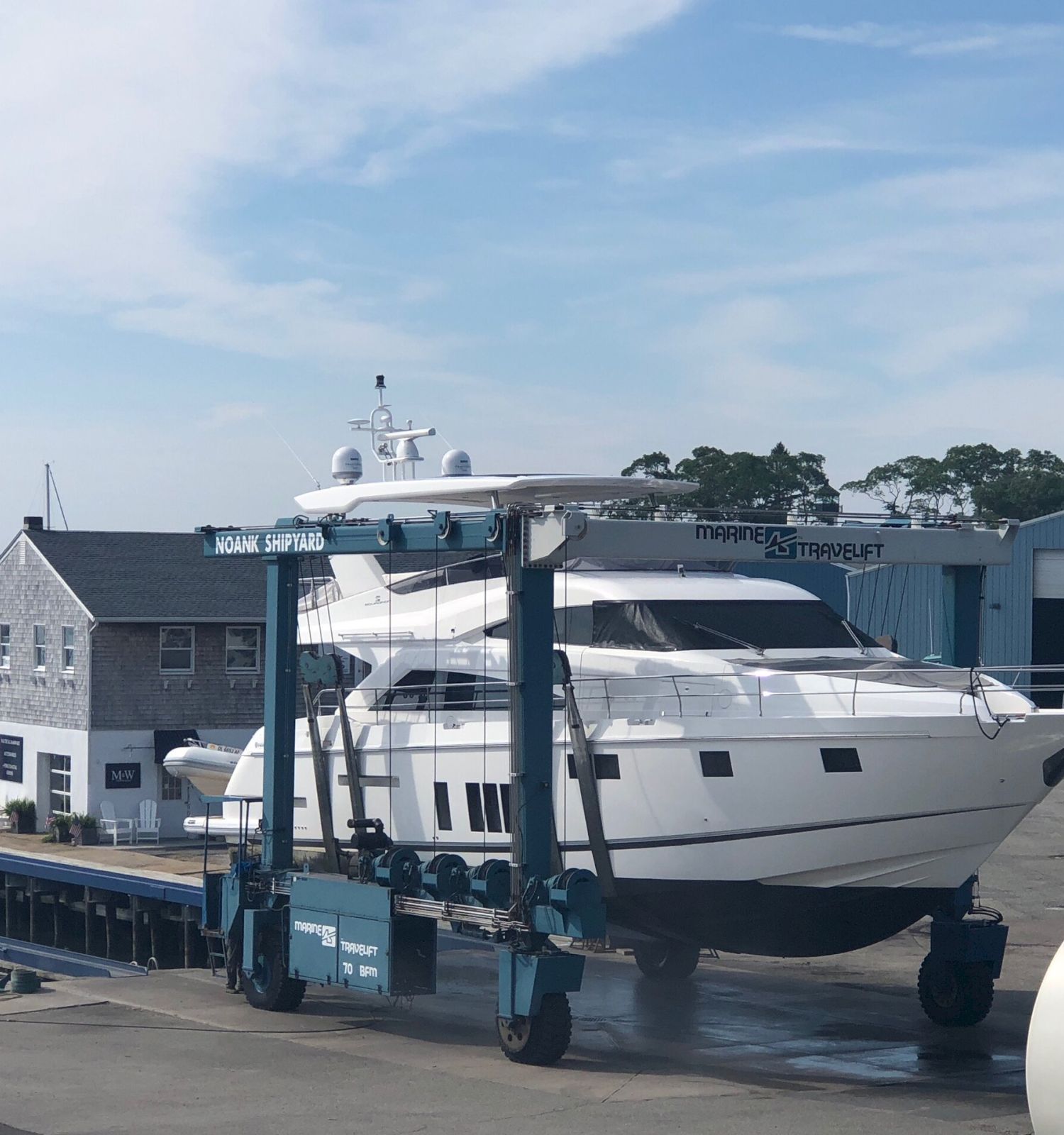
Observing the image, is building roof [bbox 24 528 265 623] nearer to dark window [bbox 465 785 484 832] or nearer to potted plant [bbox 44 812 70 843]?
potted plant [bbox 44 812 70 843]

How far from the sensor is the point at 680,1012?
14.0 meters

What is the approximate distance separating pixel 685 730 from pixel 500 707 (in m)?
2.23

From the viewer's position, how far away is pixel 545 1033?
11453 mm

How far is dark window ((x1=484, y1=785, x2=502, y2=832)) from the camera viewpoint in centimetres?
1325

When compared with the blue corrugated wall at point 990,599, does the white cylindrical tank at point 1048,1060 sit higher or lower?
lower

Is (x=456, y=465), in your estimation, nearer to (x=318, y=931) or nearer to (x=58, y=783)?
(x=318, y=931)

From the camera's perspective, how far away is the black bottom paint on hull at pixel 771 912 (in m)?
12.0

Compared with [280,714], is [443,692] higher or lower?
higher

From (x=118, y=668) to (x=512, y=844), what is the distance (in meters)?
20.7

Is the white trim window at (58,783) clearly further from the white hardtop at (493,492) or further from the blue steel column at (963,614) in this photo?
the blue steel column at (963,614)

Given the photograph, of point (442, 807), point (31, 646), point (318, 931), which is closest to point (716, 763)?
point (442, 807)

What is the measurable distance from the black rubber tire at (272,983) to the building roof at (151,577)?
57.6ft

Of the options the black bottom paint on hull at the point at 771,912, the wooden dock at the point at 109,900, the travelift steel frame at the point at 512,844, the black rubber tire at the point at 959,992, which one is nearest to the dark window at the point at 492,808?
the travelift steel frame at the point at 512,844

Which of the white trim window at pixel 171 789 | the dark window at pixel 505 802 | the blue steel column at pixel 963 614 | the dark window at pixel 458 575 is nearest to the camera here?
the dark window at pixel 505 802
